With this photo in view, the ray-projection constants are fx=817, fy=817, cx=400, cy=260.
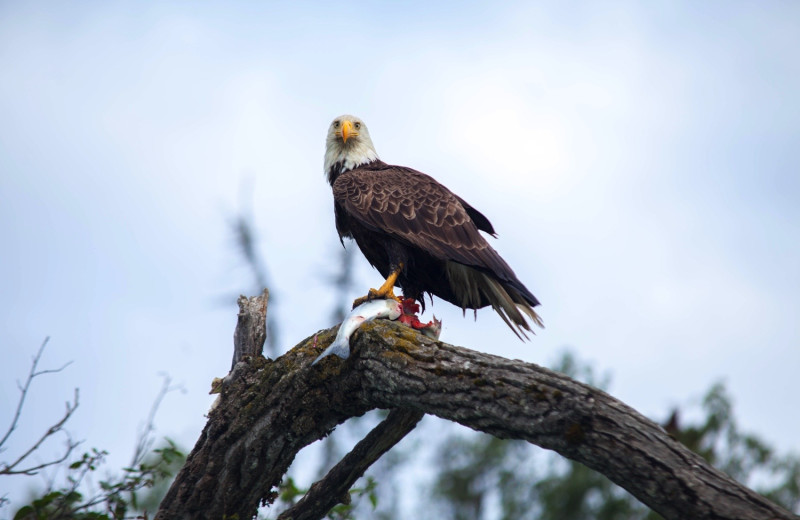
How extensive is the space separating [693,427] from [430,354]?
11.6 m

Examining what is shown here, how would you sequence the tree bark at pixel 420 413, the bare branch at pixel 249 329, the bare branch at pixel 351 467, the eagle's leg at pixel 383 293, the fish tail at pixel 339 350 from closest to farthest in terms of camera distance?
the tree bark at pixel 420 413 → the fish tail at pixel 339 350 → the bare branch at pixel 351 467 → the bare branch at pixel 249 329 → the eagle's leg at pixel 383 293

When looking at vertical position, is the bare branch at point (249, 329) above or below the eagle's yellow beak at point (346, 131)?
below

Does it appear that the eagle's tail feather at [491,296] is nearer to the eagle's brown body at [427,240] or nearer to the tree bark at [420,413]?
the eagle's brown body at [427,240]

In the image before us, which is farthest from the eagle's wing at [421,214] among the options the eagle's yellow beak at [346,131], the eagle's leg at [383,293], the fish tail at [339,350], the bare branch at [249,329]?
the fish tail at [339,350]

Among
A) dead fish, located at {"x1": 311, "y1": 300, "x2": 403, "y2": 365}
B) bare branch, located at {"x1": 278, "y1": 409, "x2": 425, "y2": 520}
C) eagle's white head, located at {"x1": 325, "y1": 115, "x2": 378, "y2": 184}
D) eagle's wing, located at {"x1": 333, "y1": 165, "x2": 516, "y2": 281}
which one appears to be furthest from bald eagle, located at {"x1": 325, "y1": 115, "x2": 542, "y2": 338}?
bare branch, located at {"x1": 278, "y1": 409, "x2": 425, "y2": 520}

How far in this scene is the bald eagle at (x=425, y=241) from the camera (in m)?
5.76

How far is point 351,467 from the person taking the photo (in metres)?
4.80

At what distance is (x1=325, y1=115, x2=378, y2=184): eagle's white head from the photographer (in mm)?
A: 7266

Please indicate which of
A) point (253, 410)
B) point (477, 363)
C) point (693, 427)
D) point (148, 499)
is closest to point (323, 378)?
point (253, 410)

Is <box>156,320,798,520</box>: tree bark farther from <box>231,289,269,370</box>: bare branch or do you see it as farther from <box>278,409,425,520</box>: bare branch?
<box>231,289,269,370</box>: bare branch

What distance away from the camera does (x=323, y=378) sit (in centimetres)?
456

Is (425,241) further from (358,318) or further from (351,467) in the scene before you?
(351,467)

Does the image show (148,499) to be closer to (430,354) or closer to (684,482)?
(430,354)

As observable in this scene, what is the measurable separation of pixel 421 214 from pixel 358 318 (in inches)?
63.0
